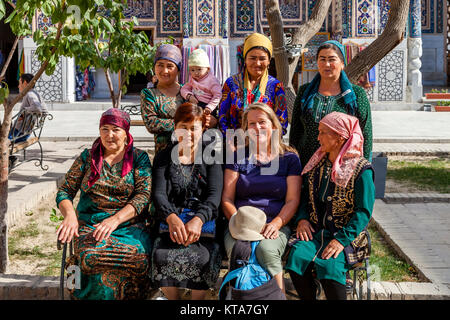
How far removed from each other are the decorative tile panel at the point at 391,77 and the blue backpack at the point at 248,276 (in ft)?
43.5

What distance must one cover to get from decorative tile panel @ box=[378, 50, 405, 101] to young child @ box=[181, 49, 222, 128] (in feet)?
40.0

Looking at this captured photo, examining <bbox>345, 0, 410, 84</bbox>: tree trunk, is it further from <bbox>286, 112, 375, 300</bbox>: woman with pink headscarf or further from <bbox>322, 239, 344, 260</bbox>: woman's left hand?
<bbox>322, 239, 344, 260</bbox>: woman's left hand

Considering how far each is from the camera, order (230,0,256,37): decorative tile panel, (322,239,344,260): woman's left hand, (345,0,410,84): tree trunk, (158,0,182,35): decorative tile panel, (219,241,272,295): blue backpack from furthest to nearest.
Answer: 1. (158,0,182,35): decorative tile panel
2. (230,0,256,37): decorative tile panel
3. (345,0,410,84): tree trunk
4. (322,239,344,260): woman's left hand
5. (219,241,272,295): blue backpack

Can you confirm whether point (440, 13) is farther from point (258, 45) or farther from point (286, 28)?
point (258, 45)

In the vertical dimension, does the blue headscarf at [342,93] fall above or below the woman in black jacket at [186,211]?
above

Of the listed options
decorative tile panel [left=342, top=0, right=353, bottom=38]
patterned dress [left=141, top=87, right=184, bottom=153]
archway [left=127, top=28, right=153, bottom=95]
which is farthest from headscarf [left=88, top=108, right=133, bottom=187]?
archway [left=127, top=28, right=153, bottom=95]

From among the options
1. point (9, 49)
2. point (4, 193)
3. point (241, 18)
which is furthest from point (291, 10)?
point (4, 193)

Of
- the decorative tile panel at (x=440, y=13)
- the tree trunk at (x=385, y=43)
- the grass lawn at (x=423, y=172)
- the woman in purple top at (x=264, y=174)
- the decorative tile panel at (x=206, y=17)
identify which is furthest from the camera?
the decorative tile panel at (x=440, y=13)

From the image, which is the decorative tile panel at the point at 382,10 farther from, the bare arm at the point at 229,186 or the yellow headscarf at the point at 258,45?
the bare arm at the point at 229,186

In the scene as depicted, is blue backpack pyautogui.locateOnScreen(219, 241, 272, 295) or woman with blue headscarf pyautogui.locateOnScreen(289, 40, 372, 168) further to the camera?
woman with blue headscarf pyautogui.locateOnScreen(289, 40, 372, 168)

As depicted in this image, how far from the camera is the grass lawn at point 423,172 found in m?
6.55

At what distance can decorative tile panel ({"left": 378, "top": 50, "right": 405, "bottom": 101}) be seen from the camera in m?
15.1

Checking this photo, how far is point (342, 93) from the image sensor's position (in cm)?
335

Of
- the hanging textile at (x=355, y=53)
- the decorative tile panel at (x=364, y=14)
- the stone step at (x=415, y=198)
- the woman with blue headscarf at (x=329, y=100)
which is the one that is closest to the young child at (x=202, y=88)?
the woman with blue headscarf at (x=329, y=100)
